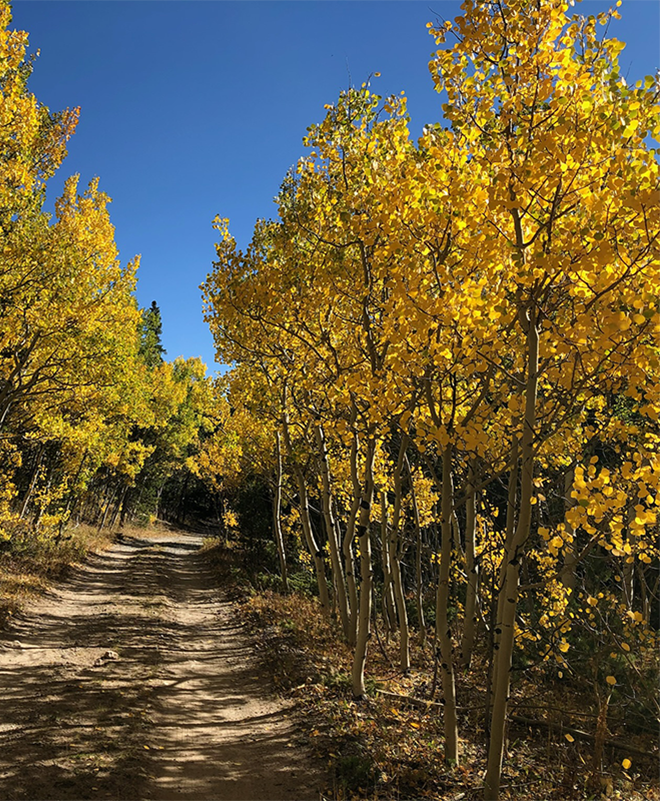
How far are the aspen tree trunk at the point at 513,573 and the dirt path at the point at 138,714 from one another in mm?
1893

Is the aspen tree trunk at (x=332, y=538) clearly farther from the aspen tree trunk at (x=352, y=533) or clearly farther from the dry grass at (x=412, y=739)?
the dry grass at (x=412, y=739)

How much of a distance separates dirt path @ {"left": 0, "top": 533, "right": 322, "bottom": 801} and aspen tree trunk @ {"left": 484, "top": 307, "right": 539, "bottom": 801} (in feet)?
6.21

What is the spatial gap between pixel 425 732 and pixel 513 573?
3430 millimetres

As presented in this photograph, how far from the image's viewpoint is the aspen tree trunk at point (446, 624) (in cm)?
486

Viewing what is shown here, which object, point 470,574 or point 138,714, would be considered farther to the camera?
point 470,574

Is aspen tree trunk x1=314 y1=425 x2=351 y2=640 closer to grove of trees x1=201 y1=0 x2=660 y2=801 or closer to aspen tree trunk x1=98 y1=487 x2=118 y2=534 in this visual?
grove of trees x1=201 y1=0 x2=660 y2=801

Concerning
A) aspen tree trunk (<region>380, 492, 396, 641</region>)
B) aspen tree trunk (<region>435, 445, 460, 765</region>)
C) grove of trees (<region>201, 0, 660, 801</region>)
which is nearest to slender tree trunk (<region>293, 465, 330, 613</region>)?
aspen tree trunk (<region>380, 492, 396, 641</region>)

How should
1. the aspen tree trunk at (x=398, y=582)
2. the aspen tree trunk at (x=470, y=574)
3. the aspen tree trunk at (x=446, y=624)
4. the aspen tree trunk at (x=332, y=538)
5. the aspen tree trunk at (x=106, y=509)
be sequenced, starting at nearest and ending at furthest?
the aspen tree trunk at (x=446, y=624) → the aspen tree trunk at (x=470, y=574) → the aspen tree trunk at (x=398, y=582) → the aspen tree trunk at (x=332, y=538) → the aspen tree trunk at (x=106, y=509)

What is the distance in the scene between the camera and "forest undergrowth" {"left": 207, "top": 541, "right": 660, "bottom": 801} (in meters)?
4.73

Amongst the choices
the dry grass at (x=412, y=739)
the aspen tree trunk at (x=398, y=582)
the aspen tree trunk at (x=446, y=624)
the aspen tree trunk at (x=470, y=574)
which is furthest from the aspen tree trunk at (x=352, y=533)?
the aspen tree trunk at (x=446, y=624)

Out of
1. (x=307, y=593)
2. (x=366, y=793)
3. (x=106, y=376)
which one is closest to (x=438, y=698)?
(x=366, y=793)

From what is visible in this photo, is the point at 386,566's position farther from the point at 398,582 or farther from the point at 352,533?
the point at 352,533

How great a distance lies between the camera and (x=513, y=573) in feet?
12.6

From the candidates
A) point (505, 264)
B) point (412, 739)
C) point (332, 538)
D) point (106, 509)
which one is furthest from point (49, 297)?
point (106, 509)
